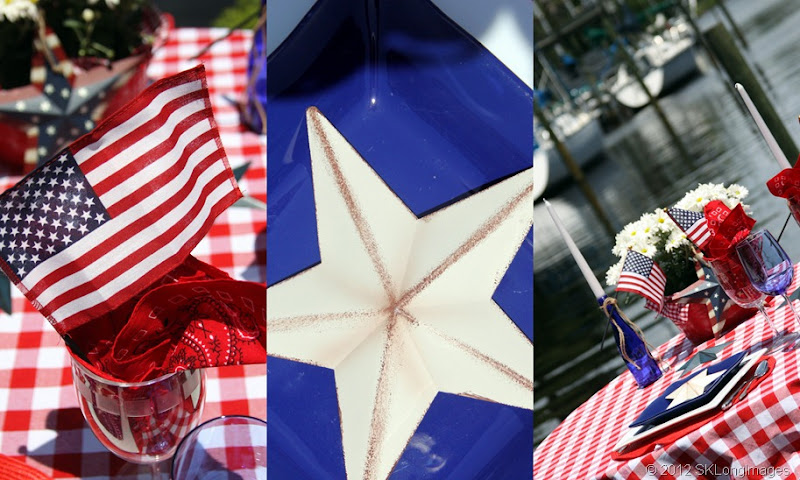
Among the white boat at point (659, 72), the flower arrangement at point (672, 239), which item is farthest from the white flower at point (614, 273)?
the white boat at point (659, 72)

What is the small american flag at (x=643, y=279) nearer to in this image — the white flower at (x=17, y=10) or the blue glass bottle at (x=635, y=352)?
the blue glass bottle at (x=635, y=352)

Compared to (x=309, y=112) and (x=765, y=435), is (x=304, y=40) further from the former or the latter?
(x=765, y=435)

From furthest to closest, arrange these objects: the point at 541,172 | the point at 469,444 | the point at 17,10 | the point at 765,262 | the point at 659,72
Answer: the point at 659,72, the point at 541,172, the point at 17,10, the point at 765,262, the point at 469,444

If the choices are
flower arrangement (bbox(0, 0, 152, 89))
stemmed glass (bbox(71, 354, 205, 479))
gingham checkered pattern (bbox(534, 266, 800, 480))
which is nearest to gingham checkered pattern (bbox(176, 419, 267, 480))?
stemmed glass (bbox(71, 354, 205, 479))

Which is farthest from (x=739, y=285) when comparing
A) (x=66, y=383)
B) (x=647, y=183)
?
(x=647, y=183)

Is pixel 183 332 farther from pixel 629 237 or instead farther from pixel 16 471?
pixel 629 237

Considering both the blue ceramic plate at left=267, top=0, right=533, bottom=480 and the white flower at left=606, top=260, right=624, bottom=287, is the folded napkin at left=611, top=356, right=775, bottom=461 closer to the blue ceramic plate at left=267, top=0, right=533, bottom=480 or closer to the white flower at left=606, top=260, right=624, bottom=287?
the blue ceramic plate at left=267, top=0, right=533, bottom=480
